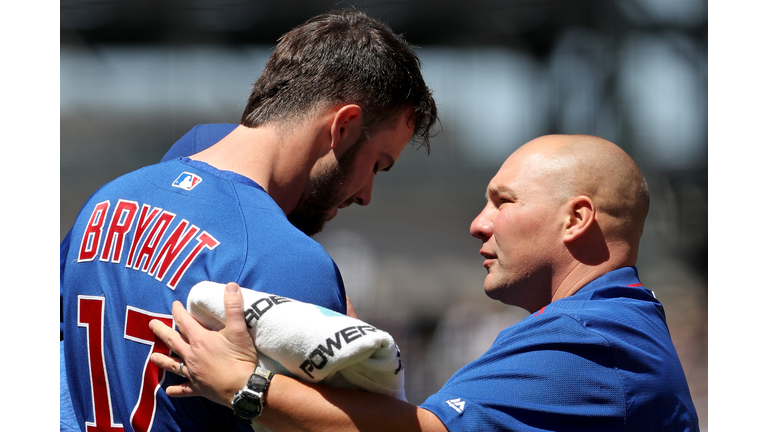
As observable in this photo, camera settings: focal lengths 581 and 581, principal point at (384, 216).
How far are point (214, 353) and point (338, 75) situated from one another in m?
0.86

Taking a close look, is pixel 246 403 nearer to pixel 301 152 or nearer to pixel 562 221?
pixel 301 152

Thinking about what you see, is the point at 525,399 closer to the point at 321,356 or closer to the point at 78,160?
the point at 321,356

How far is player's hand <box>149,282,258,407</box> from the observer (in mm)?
1095

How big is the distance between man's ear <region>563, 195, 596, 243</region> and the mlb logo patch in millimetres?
1112

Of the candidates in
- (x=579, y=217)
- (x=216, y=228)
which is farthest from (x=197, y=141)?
(x=579, y=217)

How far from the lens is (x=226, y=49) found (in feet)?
19.9

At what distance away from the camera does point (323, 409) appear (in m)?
1.14

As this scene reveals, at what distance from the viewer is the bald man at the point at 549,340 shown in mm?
1138

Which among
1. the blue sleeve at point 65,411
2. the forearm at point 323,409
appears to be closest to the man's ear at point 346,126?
the forearm at point 323,409

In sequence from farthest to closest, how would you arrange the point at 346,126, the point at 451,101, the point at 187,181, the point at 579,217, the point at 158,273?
the point at 451,101 → the point at 579,217 → the point at 346,126 → the point at 187,181 → the point at 158,273

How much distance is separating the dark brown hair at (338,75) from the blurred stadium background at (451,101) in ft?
14.2

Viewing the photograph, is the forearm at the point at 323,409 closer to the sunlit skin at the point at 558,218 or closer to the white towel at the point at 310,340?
the white towel at the point at 310,340

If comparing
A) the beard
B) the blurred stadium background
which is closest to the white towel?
the beard

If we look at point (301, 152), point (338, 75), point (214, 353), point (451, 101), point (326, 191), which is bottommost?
point (214, 353)
